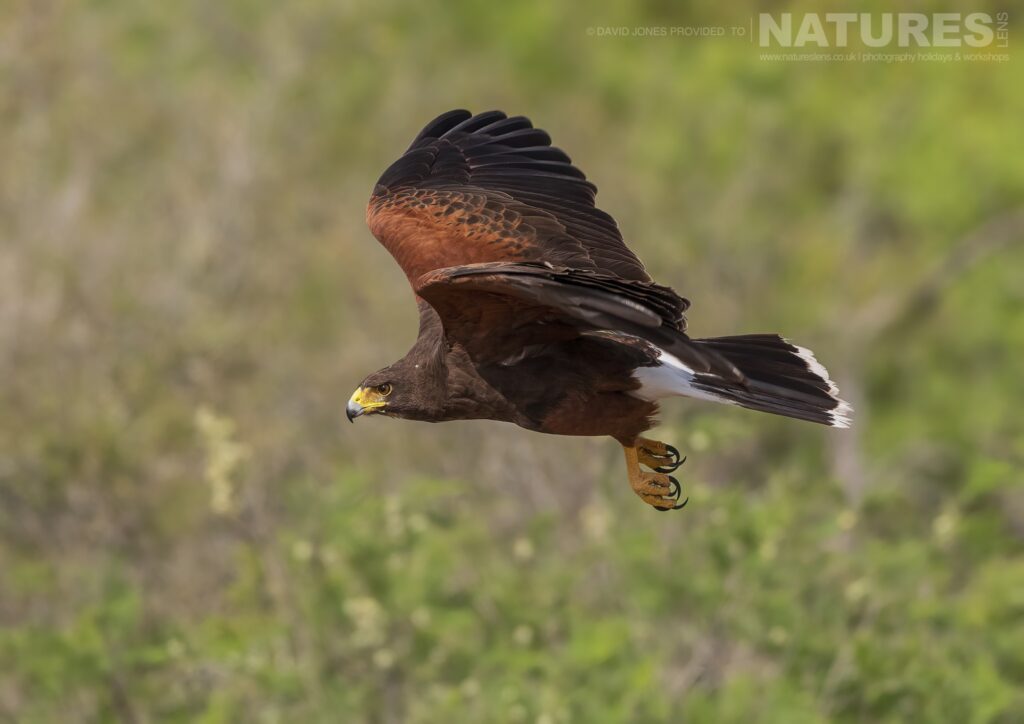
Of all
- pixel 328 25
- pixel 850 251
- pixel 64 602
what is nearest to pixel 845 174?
pixel 850 251

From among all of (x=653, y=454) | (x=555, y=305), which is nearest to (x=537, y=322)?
(x=555, y=305)

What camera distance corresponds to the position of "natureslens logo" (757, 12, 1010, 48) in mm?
32562

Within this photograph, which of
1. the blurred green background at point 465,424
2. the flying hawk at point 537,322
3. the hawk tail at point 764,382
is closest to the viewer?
the flying hawk at point 537,322

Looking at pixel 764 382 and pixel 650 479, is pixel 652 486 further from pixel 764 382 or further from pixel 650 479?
pixel 764 382

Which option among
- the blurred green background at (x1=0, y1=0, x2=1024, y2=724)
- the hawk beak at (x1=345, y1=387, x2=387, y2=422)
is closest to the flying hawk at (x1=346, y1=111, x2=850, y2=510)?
the hawk beak at (x1=345, y1=387, x2=387, y2=422)

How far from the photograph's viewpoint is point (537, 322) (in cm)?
758

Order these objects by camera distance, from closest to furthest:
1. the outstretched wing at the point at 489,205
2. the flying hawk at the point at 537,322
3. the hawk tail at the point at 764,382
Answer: the flying hawk at the point at 537,322, the hawk tail at the point at 764,382, the outstretched wing at the point at 489,205

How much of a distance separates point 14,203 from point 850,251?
49.0 ft

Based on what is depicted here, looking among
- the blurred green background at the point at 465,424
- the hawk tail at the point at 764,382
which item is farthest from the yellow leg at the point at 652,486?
the blurred green background at the point at 465,424

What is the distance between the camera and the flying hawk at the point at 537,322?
6781 mm

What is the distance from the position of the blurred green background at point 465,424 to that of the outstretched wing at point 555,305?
377cm

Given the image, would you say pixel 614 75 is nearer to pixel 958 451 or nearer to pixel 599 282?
pixel 958 451

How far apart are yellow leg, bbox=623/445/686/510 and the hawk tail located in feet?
2.52

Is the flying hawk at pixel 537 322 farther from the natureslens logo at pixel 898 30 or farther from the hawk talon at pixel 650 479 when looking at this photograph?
the natureslens logo at pixel 898 30
